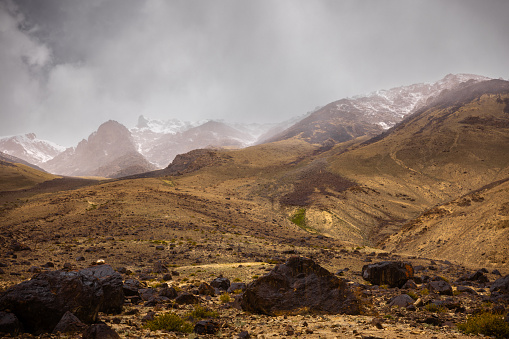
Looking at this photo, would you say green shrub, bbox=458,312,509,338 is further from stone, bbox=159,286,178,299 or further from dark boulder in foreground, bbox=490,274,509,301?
stone, bbox=159,286,178,299

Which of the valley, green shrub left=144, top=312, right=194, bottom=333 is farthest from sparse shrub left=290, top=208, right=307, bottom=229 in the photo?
green shrub left=144, top=312, right=194, bottom=333

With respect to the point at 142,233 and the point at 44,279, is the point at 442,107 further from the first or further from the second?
the point at 44,279

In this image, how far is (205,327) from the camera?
10.7 meters

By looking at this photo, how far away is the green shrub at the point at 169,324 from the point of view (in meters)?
10.4

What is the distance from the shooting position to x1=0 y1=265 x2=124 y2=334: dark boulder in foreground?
342 inches

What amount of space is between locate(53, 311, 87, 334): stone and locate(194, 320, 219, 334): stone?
4004 millimetres

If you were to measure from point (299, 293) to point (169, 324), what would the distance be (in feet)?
20.7

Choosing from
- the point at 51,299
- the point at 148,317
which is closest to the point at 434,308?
the point at 148,317

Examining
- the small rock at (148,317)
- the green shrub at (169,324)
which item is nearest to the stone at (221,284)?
the small rock at (148,317)

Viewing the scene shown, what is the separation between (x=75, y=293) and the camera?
9.83 metres

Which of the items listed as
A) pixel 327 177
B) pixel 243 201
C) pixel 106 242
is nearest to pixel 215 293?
pixel 106 242

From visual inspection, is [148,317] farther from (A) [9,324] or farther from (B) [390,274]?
(B) [390,274]

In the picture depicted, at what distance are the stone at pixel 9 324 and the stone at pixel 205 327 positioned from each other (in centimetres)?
572

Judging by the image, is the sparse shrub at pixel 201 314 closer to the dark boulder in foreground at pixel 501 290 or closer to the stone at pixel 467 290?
the dark boulder in foreground at pixel 501 290
